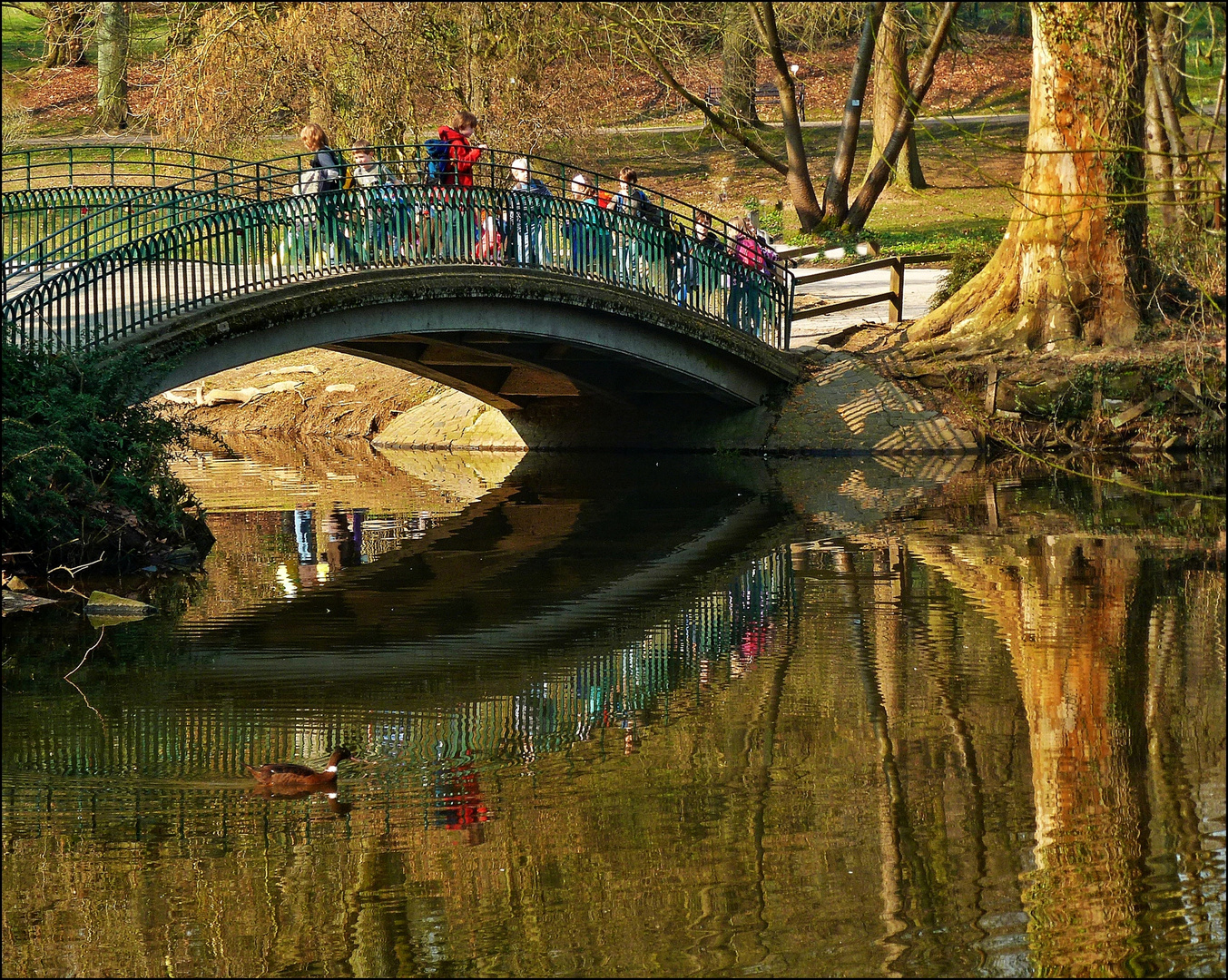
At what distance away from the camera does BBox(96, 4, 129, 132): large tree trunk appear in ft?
104

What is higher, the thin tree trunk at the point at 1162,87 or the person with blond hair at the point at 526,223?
the thin tree trunk at the point at 1162,87

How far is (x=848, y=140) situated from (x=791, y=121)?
1.21m

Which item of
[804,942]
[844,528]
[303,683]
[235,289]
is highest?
[235,289]

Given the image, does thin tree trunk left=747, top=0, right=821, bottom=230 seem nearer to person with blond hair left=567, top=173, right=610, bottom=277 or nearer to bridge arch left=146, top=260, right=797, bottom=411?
bridge arch left=146, top=260, right=797, bottom=411

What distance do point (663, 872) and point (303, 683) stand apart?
4.34 m

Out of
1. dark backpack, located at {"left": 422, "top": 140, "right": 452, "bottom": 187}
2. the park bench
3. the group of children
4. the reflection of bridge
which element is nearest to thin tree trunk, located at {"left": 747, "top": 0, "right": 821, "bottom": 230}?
the reflection of bridge

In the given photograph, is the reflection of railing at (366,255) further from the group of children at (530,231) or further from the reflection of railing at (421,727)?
the reflection of railing at (421,727)

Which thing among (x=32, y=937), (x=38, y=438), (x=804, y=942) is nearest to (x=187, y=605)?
(x=38, y=438)

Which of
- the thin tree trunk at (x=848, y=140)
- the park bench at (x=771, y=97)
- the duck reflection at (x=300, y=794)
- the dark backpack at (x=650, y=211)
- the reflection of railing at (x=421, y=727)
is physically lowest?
the duck reflection at (x=300, y=794)

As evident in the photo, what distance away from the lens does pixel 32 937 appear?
722cm

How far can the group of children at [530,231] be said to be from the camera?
18531mm

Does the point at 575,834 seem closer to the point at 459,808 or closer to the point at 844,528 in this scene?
the point at 459,808

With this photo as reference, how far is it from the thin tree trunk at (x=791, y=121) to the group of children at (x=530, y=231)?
674cm

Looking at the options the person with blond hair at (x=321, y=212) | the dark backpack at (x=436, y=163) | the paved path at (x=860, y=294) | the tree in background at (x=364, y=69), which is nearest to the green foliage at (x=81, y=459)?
the person with blond hair at (x=321, y=212)
